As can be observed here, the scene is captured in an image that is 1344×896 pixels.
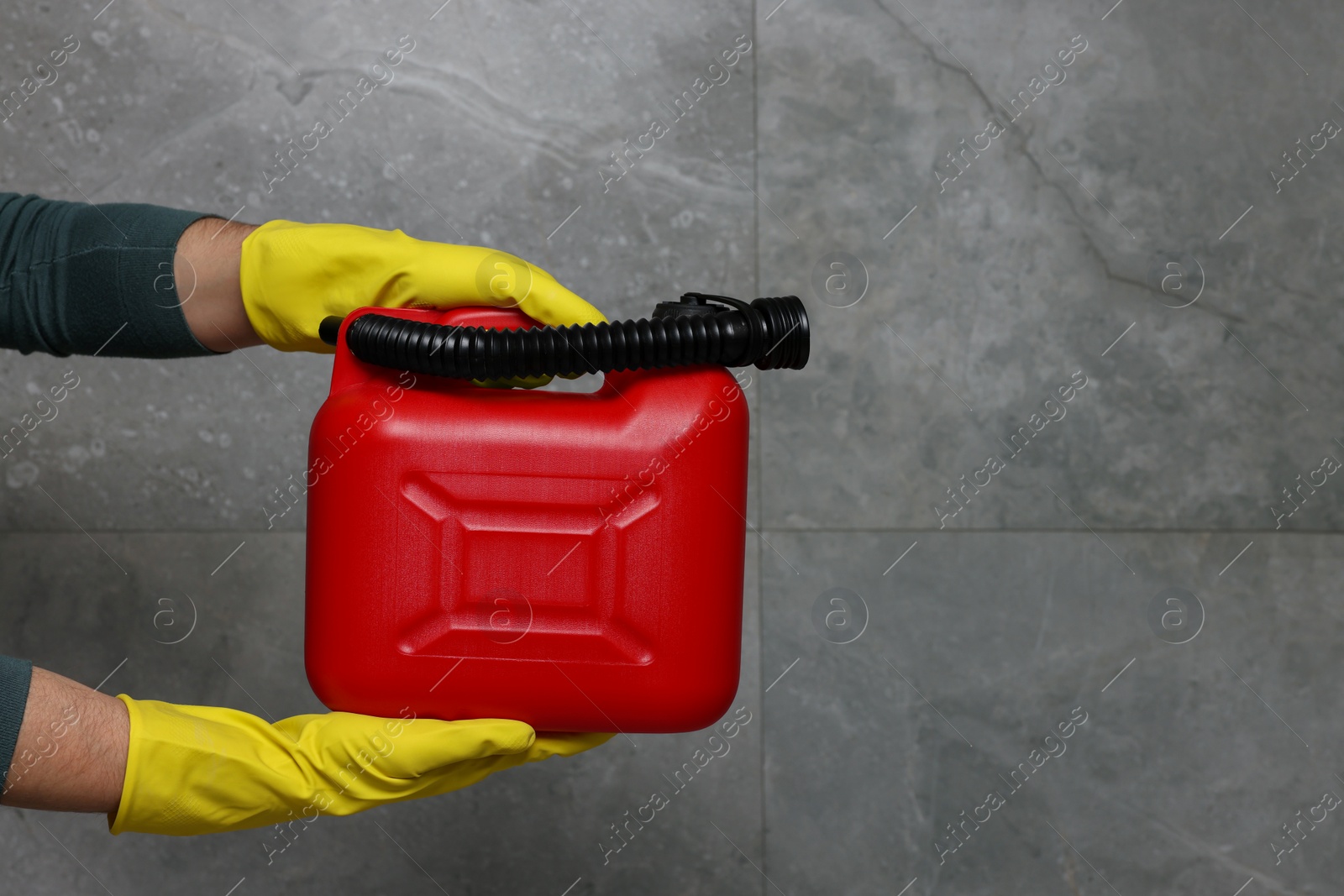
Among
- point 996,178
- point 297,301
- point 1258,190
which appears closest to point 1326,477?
point 1258,190

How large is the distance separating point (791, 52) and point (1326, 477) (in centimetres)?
120

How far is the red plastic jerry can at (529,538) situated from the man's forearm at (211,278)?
36 cm

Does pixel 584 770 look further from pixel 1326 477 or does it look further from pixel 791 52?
pixel 1326 477

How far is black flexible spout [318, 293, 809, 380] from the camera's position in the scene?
0.79m

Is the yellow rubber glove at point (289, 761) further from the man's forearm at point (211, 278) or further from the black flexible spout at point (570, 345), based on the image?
the man's forearm at point (211, 278)

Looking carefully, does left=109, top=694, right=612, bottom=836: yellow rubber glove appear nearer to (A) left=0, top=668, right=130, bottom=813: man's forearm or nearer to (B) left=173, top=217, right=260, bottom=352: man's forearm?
(A) left=0, top=668, right=130, bottom=813: man's forearm

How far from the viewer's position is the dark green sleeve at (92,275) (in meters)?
1.04

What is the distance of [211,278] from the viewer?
1.06m

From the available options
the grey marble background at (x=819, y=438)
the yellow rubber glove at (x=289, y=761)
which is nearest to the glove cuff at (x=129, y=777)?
the yellow rubber glove at (x=289, y=761)

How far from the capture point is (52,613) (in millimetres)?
1482

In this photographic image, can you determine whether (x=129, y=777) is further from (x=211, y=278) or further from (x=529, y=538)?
(x=211, y=278)

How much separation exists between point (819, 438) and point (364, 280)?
80cm

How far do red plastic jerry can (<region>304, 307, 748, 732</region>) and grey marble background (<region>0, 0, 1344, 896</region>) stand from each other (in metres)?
0.69

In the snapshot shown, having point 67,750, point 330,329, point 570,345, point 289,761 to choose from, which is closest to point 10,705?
point 67,750
